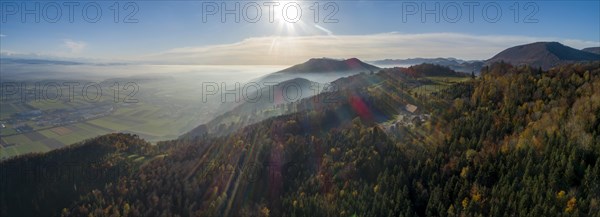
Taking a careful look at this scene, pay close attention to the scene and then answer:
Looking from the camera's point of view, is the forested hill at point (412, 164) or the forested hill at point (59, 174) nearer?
the forested hill at point (412, 164)

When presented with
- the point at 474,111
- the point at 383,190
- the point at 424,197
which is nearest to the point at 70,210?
the point at 383,190

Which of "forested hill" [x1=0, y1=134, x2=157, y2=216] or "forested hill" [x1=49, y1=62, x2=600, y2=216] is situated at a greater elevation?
"forested hill" [x1=49, y1=62, x2=600, y2=216]

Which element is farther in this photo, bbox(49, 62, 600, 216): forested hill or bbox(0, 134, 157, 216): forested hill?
bbox(0, 134, 157, 216): forested hill

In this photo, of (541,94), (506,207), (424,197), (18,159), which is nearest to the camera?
(506,207)

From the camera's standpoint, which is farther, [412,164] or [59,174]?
[59,174]

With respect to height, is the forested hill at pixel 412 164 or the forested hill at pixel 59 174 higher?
the forested hill at pixel 412 164

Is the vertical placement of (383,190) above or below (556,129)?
below

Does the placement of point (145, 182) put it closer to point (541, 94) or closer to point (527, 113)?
point (527, 113)

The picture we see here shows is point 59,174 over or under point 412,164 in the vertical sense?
under
